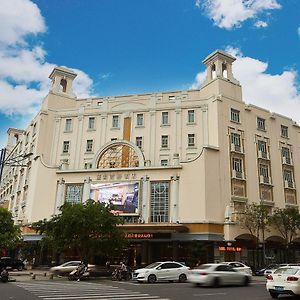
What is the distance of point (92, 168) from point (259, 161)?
63.6ft

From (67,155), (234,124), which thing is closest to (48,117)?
(67,155)

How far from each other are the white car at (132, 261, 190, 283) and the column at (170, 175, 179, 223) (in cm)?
1473

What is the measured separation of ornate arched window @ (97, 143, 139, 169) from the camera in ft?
141

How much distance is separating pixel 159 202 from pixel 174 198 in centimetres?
166

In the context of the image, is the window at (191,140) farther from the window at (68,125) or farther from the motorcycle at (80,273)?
the motorcycle at (80,273)

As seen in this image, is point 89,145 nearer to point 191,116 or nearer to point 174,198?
point 191,116

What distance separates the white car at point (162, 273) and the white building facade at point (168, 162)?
12.3 meters

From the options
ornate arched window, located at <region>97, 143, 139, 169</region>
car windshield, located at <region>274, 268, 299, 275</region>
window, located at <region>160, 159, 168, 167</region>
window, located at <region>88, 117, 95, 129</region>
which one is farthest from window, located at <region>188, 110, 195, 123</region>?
car windshield, located at <region>274, 268, 299, 275</region>

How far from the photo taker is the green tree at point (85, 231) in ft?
88.4

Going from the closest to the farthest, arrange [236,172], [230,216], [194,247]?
[194,247]
[230,216]
[236,172]

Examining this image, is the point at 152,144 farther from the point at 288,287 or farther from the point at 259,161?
the point at 288,287

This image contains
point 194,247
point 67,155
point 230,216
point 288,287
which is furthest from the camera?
point 67,155

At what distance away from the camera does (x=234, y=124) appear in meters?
43.7

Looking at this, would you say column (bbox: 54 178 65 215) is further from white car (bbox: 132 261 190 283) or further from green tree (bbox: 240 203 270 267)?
white car (bbox: 132 261 190 283)
